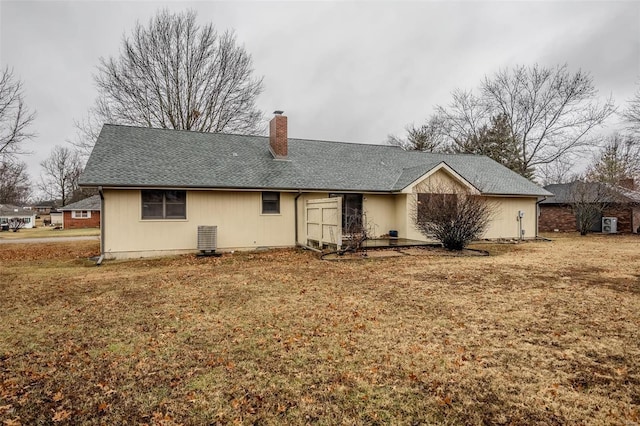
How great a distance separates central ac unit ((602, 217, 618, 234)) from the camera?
73.0ft

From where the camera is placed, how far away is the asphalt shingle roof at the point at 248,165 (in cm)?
1259

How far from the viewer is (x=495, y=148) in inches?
1280

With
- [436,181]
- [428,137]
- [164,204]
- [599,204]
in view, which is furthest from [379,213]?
[428,137]

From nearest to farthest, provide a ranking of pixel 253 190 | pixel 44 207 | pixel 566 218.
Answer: pixel 253 190 → pixel 566 218 → pixel 44 207

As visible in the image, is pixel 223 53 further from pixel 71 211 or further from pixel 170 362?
pixel 170 362

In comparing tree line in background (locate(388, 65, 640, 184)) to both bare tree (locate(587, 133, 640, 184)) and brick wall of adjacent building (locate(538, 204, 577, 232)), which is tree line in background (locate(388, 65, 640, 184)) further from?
brick wall of adjacent building (locate(538, 204, 577, 232))

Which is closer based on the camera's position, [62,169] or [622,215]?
[622,215]

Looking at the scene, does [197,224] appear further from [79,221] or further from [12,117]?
[79,221]

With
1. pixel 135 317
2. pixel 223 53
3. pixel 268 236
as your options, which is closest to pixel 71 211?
pixel 223 53

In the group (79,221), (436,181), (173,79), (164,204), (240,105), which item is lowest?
(79,221)

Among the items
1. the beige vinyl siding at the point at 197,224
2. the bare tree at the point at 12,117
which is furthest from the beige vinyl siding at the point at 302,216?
the bare tree at the point at 12,117

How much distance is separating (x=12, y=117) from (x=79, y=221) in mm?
15125

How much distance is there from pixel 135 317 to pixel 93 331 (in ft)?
2.22

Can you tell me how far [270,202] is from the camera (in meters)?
14.2
